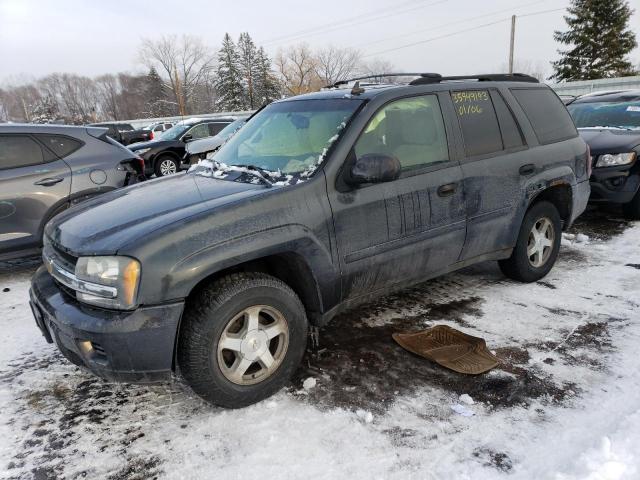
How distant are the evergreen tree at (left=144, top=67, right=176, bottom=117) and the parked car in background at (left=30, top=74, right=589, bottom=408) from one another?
7211cm

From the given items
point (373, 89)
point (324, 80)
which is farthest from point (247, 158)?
point (324, 80)

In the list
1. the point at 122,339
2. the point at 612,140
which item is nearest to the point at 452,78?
the point at 122,339

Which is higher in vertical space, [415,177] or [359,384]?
[415,177]

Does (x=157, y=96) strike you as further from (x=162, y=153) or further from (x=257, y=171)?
(x=257, y=171)

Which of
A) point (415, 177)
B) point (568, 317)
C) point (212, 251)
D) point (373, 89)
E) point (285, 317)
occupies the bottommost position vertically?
point (568, 317)

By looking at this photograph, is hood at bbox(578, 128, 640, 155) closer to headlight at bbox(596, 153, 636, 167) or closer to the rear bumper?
headlight at bbox(596, 153, 636, 167)

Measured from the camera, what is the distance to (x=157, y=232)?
231 centimetres

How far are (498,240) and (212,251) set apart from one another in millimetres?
2541

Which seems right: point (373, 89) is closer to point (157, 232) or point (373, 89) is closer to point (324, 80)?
point (157, 232)

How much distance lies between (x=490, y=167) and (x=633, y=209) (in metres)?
4.07

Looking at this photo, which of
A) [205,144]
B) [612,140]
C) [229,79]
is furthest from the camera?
[229,79]

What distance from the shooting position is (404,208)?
10.2 ft

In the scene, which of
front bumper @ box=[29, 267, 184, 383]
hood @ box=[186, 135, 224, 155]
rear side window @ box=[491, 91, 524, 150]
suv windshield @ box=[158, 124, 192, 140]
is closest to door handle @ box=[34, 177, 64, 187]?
front bumper @ box=[29, 267, 184, 383]

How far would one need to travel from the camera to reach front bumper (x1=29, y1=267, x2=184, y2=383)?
2.25m
